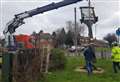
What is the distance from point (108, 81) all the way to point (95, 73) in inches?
167

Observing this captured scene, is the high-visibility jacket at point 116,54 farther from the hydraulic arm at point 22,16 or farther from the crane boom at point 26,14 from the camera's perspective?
the hydraulic arm at point 22,16

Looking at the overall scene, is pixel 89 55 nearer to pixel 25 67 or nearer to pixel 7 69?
pixel 25 67

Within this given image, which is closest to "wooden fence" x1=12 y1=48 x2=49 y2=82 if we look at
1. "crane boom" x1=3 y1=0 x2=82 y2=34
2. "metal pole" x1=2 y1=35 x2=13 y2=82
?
"metal pole" x1=2 y1=35 x2=13 y2=82

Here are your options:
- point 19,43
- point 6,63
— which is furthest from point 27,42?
point 6,63

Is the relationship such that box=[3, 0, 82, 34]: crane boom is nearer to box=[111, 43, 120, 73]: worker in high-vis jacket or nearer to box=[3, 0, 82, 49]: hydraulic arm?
box=[3, 0, 82, 49]: hydraulic arm

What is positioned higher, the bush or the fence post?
the fence post

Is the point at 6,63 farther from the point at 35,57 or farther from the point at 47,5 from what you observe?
the point at 47,5

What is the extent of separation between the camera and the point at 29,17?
34719 mm

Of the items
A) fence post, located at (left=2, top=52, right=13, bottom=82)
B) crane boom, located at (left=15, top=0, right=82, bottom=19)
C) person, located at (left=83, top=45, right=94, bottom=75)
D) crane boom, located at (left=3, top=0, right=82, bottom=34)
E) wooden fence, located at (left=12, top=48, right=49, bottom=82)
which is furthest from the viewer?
crane boom, located at (left=3, top=0, right=82, bottom=34)

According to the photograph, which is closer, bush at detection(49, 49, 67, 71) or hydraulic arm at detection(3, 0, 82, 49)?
bush at detection(49, 49, 67, 71)

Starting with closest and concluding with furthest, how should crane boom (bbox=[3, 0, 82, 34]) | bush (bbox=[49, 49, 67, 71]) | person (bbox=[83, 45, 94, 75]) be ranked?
1. person (bbox=[83, 45, 94, 75])
2. bush (bbox=[49, 49, 67, 71])
3. crane boom (bbox=[3, 0, 82, 34])

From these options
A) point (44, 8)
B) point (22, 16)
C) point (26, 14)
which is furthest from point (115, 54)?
point (22, 16)

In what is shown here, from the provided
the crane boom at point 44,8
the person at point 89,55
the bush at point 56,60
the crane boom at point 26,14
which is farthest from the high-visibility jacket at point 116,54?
the crane boom at point 26,14

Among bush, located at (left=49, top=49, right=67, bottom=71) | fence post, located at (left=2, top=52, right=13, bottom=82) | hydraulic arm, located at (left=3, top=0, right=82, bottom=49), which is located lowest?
bush, located at (left=49, top=49, right=67, bottom=71)
